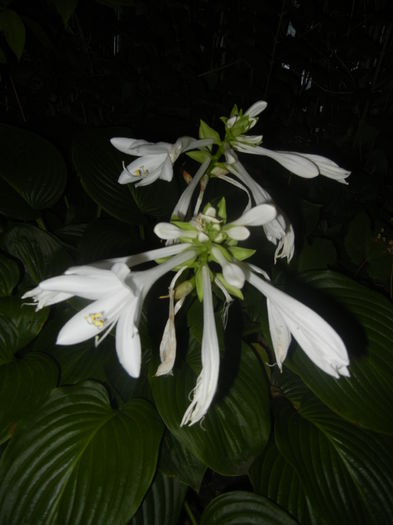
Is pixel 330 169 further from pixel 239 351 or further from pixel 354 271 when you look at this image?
pixel 354 271

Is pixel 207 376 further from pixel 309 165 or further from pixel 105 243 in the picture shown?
pixel 105 243

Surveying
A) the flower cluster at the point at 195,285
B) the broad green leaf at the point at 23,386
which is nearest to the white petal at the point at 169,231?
the flower cluster at the point at 195,285

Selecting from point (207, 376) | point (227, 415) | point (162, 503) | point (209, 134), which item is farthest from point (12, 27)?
point (162, 503)

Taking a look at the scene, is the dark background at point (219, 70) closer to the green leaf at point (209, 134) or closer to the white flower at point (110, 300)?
the green leaf at point (209, 134)

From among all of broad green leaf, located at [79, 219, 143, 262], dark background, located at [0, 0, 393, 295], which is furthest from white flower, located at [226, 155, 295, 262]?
dark background, located at [0, 0, 393, 295]

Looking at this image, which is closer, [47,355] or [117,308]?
[117,308]

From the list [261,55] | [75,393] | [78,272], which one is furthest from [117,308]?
[261,55]

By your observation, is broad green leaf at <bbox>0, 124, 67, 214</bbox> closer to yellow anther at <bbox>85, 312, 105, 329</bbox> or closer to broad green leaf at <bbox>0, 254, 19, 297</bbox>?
broad green leaf at <bbox>0, 254, 19, 297</bbox>

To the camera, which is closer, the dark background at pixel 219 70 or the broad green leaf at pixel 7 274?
the broad green leaf at pixel 7 274
